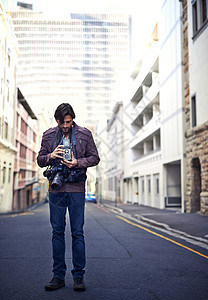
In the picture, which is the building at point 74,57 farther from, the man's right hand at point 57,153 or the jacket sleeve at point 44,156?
the man's right hand at point 57,153

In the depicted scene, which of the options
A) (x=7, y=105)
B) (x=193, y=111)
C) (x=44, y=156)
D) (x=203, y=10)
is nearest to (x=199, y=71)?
(x=193, y=111)

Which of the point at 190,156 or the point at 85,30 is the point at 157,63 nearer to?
the point at 190,156

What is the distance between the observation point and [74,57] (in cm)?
15162

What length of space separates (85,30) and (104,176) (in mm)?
97586

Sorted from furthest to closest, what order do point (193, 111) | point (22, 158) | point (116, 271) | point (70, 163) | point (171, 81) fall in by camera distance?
point (22, 158) < point (171, 81) < point (193, 111) < point (116, 271) < point (70, 163)

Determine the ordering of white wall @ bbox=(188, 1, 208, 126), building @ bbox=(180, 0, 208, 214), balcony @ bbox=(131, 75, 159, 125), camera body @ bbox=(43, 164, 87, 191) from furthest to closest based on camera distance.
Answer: balcony @ bbox=(131, 75, 159, 125) < white wall @ bbox=(188, 1, 208, 126) < building @ bbox=(180, 0, 208, 214) < camera body @ bbox=(43, 164, 87, 191)

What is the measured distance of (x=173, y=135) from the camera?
70.0 ft

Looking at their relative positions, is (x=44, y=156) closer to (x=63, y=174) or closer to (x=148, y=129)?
(x=63, y=174)

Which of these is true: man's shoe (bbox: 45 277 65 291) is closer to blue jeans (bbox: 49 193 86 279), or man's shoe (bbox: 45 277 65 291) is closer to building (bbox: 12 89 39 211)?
blue jeans (bbox: 49 193 86 279)

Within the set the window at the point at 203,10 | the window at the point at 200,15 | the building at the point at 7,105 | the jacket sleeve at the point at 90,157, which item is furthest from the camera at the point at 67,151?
the building at the point at 7,105

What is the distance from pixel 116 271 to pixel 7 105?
2754 centimetres

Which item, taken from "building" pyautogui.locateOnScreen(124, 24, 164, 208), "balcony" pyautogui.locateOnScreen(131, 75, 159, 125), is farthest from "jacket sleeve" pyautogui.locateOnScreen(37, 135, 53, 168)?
"balcony" pyautogui.locateOnScreen(131, 75, 159, 125)

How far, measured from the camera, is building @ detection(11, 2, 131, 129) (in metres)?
150

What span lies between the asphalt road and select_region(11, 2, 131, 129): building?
141343 millimetres
